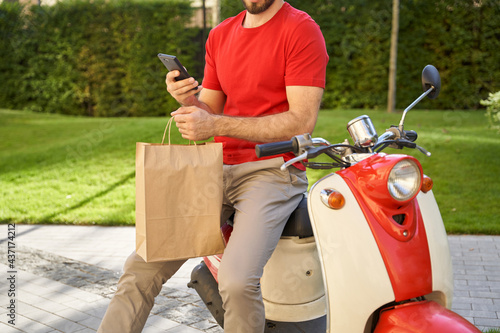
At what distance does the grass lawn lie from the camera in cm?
596

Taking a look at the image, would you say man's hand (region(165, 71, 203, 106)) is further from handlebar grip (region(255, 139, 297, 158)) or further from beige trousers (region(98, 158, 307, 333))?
handlebar grip (region(255, 139, 297, 158))

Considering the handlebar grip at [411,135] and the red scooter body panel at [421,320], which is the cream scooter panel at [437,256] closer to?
the red scooter body panel at [421,320]

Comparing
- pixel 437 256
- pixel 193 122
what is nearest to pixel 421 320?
pixel 437 256

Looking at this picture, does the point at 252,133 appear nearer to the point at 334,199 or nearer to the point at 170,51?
the point at 334,199

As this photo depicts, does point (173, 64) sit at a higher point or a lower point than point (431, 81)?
higher

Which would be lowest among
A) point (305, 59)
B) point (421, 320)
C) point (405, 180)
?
point (421, 320)

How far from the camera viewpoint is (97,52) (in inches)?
555

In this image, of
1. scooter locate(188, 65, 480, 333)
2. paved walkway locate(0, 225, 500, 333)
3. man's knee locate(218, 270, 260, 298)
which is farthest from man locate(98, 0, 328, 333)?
paved walkway locate(0, 225, 500, 333)

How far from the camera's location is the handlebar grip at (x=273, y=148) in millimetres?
1749

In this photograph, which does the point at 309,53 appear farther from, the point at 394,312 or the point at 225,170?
the point at 394,312

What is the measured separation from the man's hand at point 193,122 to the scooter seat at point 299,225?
466 millimetres

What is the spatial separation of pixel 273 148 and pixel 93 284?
8.59ft

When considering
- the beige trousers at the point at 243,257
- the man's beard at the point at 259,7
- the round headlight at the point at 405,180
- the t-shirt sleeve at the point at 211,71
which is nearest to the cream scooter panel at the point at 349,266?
the round headlight at the point at 405,180

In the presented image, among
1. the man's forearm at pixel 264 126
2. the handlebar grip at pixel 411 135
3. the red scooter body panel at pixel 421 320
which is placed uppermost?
the man's forearm at pixel 264 126
